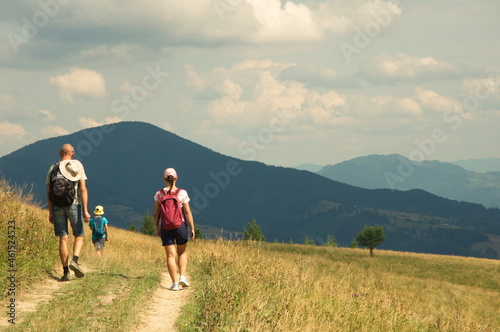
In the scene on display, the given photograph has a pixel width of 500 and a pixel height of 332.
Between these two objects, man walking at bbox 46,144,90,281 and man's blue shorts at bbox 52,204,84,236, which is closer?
man walking at bbox 46,144,90,281

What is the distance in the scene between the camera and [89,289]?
9.24m

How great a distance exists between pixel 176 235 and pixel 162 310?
197 centimetres

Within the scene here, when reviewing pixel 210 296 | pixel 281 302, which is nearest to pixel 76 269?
pixel 210 296

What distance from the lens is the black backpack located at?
983 centimetres

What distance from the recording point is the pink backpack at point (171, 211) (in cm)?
991

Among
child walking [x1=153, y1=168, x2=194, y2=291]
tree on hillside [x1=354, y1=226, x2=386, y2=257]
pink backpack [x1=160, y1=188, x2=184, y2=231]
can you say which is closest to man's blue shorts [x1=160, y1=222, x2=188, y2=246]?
child walking [x1=153, y1=168, x2=194, y2=291]

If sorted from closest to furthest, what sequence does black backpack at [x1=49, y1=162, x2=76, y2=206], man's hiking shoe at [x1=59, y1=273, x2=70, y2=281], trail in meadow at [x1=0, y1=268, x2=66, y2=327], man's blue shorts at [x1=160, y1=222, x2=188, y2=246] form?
trail in meadow at [x1=0, y1=268, x2=66, y2=327], black backpack at [x1=49, y1=162, x2=76, y2=206], man's hiking shoe at [x1=59, y1=273, x2=70, y2=281], man's blue shorts at [x1=160, y1=222, x2=188, y2=246]

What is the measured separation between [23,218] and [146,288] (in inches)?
154

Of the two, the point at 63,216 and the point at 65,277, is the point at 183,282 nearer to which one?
the point at 65,277

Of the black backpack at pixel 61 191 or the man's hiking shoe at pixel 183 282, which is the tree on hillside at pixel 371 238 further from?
the black backpack at pixel 61 191

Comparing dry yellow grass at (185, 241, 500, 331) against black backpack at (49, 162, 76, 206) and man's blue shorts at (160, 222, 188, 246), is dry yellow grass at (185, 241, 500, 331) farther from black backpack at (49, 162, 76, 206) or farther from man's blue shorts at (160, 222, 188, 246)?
black backpack at (49, 162, 76, 206)

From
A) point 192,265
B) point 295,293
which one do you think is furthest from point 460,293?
point 295,293

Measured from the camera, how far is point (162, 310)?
8398 millimetres

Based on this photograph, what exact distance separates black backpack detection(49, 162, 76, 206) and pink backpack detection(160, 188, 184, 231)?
1.81m
